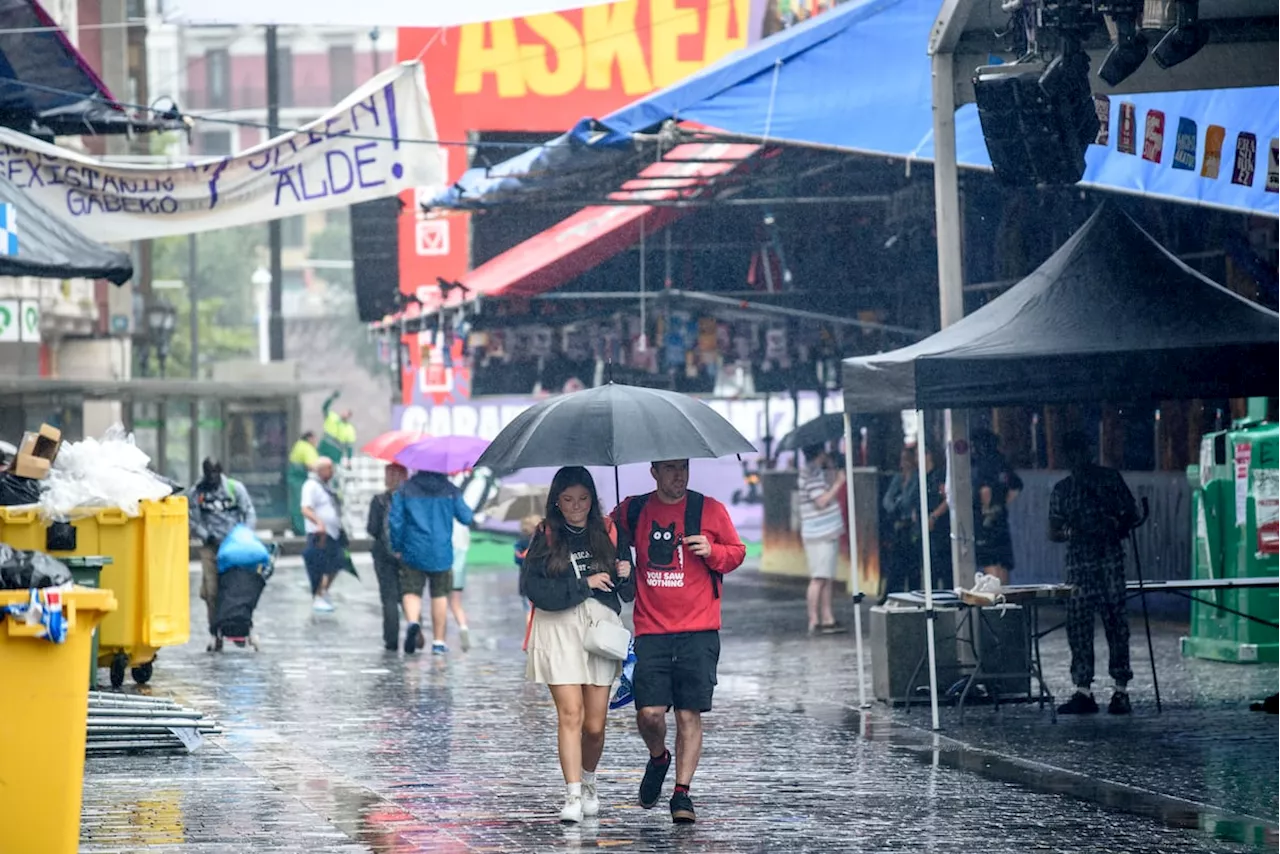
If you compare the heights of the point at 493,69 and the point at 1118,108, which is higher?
the point at 493,69

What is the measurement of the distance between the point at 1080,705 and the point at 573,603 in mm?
5164

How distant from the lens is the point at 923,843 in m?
8.52

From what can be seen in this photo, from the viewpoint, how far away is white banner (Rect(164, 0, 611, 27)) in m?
17.0

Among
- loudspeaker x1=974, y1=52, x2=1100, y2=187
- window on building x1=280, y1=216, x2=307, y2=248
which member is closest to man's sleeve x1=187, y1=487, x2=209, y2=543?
loudspeaker x1=974, y1=52, x2=1100, y2=187

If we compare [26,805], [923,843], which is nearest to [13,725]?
[26,805]

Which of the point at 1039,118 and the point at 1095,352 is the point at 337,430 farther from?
the point at 1039,118

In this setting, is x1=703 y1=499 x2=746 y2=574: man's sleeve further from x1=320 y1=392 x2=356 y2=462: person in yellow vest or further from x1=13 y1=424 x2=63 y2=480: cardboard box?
x1=320 y1=392 x2=356 y2=462: person in yellow vest

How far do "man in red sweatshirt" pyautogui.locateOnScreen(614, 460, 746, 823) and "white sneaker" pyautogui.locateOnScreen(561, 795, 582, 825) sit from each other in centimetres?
42

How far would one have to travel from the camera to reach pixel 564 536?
9.10 meters

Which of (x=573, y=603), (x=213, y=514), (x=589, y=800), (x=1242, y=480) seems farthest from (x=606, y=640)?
(x=213, y=514)

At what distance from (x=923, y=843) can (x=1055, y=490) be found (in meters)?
5.08

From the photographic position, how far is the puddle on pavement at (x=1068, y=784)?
29.1ft

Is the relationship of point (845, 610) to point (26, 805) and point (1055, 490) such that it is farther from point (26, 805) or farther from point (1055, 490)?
point (26, 805)

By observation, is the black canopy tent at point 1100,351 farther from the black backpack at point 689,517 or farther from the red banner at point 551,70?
the red banner at point 551,70
